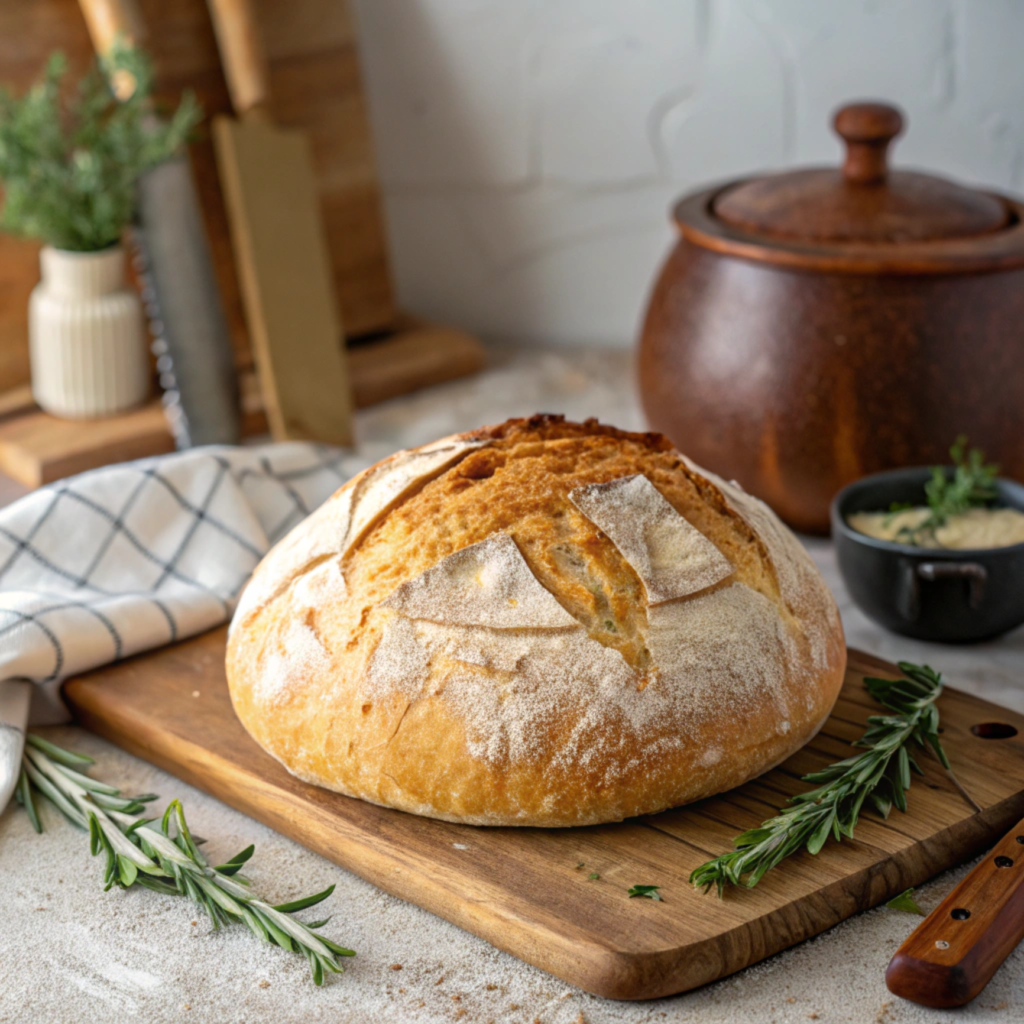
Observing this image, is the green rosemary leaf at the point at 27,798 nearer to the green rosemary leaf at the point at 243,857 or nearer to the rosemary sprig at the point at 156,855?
the rosemary sprig at the point at 156,855

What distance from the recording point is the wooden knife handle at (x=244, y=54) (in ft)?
5.52

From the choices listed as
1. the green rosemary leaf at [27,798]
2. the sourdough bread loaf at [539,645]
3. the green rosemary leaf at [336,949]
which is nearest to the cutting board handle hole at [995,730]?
the sourdough bread loaf at [539,645]

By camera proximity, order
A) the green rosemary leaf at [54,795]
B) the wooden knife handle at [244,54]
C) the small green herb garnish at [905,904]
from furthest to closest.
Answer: the wooden knife handle at [244,54] < the green rosemary leaf at [54,795] < the small green herb garnish at [905,904]

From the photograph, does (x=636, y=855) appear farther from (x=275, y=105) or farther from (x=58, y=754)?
(x=275, y=105)

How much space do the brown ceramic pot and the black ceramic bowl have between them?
12cm

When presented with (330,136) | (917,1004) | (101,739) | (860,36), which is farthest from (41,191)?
(917,1004)

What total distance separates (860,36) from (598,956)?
1.42 metres

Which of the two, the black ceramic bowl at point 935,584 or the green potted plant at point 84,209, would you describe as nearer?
the black ceramic bowl at point 935,584

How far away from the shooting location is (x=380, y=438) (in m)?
1.75

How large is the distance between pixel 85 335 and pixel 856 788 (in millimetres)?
1184

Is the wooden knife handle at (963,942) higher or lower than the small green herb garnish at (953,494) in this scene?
lower

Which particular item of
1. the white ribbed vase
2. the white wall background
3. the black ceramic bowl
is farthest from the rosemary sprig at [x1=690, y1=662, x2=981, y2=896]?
the white ribbed vase

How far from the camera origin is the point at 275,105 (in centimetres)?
188

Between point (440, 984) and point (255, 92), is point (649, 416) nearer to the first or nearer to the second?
point (255, 92)
